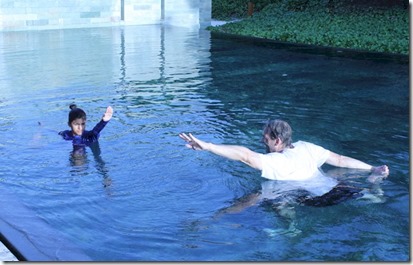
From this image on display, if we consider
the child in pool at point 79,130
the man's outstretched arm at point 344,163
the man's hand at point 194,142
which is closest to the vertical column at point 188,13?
the child in pool at point 79,130

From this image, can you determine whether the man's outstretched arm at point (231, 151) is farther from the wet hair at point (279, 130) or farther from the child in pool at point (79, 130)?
the child in pool at point (79, 130)

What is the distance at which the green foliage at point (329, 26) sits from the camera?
779 inches

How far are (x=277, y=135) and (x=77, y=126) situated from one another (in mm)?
3100

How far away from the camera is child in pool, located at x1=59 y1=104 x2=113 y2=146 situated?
854 cm

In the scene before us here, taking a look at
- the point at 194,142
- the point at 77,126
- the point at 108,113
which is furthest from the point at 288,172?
the point at 77,126

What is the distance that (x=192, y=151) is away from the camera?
8.66 meters

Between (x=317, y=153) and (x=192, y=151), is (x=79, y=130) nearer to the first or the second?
(x=192, y=151)

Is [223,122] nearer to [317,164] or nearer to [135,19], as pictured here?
[317,164]

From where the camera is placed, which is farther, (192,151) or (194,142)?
(192,151)

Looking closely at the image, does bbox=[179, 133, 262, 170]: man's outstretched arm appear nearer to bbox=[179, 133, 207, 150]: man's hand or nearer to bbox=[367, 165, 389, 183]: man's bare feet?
bbox=[179, 133, 207, 150]: man's hand

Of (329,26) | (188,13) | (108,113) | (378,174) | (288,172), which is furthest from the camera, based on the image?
(188,13)

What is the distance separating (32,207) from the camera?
22.1 feet

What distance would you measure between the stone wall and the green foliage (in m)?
2.50

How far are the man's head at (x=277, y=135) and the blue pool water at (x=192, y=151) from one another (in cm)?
63
